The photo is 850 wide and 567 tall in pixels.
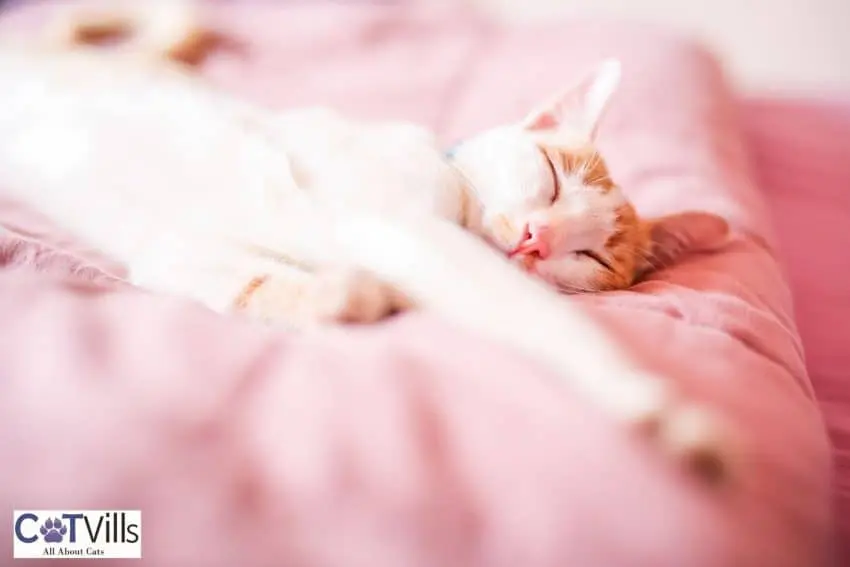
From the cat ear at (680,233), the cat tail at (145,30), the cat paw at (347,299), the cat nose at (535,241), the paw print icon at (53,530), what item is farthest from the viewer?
the cat tail at (145,30)

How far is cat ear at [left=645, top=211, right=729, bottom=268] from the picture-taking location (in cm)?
97

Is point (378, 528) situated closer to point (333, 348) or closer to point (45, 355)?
point (333, 348)

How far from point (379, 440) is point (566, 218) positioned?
442 mm

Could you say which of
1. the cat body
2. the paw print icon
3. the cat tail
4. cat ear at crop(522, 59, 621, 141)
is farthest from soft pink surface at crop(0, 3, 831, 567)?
the cat tail

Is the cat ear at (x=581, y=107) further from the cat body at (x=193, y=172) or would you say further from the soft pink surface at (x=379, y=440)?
the soft pink surface at (x=379, y=440)

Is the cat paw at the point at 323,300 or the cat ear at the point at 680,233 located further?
the cat ear at the point at 680,233

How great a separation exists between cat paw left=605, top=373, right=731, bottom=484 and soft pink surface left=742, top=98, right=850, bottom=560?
0.83 ft

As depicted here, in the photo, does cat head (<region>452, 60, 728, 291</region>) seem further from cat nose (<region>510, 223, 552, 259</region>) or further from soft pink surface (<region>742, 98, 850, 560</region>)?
soft pink surface (<region>742, 98, 850, 560</region>)

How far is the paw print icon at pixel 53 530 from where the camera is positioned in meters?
0.48

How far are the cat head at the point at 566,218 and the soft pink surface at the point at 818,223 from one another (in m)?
0.23

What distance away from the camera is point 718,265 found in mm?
950

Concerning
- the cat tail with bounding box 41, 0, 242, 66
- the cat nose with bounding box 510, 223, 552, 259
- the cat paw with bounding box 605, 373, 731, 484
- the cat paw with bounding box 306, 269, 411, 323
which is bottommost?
the cat paw with bounding box 605, 373, 731, 484

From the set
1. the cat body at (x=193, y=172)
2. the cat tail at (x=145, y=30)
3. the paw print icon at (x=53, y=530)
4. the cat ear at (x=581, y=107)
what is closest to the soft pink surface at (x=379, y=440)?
the paw print icon at (x=53, y=530)

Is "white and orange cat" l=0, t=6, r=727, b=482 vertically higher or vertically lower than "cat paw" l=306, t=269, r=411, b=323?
higher
